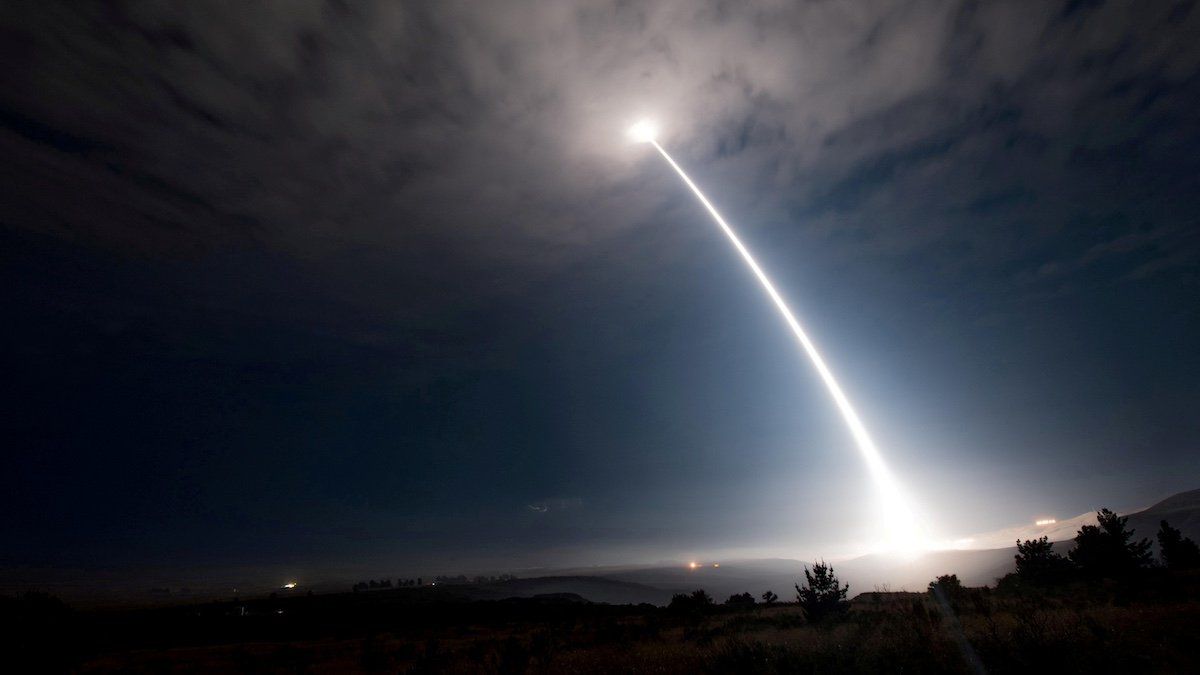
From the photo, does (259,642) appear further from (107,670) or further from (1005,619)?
(1005,619)

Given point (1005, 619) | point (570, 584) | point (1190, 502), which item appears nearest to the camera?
point (1005, 619)

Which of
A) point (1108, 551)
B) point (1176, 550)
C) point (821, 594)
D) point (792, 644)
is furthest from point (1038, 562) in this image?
point (792, 644)

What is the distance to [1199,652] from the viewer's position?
9.45 meters

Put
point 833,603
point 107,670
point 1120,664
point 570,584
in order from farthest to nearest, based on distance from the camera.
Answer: point 570,584 → point 833,603 → point 107,670 → point 1120,664

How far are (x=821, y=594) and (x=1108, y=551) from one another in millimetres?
20524

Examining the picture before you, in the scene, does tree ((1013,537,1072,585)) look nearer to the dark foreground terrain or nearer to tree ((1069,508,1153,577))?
tree ((1069,508,1153,577))

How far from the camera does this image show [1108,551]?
2786 cm

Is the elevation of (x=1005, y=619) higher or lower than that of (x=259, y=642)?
higher

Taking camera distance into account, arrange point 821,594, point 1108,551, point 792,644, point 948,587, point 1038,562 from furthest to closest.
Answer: point 1038,562 < point 1108,551 < point 948,587 < point 821,594 < point 792,644

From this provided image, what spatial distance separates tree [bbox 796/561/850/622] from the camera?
21.0 m

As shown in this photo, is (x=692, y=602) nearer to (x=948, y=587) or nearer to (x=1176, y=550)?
(x=948, y=587)

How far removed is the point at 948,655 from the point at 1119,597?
12425 mm

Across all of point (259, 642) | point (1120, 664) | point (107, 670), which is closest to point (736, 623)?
point (1120, 664)

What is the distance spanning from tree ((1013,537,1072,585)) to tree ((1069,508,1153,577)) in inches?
37.9
